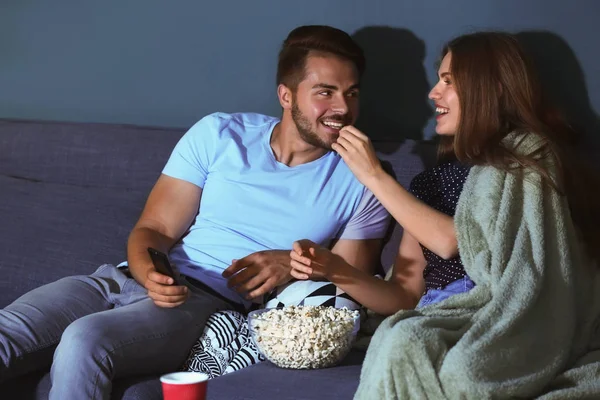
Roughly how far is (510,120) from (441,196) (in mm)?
239

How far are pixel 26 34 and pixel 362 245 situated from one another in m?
1.53

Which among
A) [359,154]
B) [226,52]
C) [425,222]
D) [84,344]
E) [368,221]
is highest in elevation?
[226,52]

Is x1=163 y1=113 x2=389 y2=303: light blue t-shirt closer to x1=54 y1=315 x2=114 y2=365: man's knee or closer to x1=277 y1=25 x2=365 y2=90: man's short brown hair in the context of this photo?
x1=277 y1=25 x2=365 y2=90: man's short brown hair

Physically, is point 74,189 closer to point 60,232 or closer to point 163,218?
point 60,232

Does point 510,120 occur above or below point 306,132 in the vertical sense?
above

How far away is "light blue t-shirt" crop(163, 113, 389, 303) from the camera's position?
2.46 metres

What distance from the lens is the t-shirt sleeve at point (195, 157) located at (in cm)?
256

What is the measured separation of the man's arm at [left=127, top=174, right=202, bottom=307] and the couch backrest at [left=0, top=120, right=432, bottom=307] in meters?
0.16

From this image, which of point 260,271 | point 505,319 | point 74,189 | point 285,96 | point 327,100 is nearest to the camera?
point 505,319

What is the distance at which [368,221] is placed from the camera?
8.02ft

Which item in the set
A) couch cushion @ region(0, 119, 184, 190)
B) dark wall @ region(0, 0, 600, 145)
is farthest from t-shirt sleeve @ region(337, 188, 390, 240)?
couch cushion @ region(0, 119, 184, 190)

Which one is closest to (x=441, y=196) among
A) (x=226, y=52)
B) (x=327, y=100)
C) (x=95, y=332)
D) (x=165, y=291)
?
(x=327, y=100)

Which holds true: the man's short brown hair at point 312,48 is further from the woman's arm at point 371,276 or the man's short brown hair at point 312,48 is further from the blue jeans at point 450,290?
the blue jeans at point 450,290

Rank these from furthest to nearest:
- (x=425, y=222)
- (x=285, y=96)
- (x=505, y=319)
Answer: (x=285, y=96) → (x=425, y=222) → (x=505, y=319)
